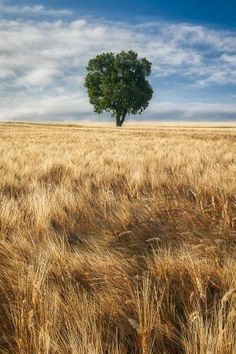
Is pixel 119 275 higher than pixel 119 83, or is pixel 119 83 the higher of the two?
pixel 119 83

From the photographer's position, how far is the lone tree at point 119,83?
52562 mm

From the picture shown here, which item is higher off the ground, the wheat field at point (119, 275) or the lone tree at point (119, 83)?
the lone tree at point (119, 83)

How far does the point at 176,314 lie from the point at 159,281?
263mm

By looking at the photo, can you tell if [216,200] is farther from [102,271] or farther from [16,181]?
[16,181]

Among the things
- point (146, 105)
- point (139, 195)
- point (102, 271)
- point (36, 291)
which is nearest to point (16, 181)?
point (139, 195)

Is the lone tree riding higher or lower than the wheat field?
higher

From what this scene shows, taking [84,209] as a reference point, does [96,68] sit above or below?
above

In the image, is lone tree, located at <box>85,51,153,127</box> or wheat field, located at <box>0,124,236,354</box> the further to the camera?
lone tree, located at <box>85,51,153,127</box>

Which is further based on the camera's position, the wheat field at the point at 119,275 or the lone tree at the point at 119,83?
the lone tree at the point at 119,83

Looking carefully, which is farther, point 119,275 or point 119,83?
point 119,83

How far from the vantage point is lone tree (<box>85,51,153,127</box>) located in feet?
172

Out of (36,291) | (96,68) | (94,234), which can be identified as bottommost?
(94,234)

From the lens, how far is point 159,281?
6.37 ft

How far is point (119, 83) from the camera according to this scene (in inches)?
2058
